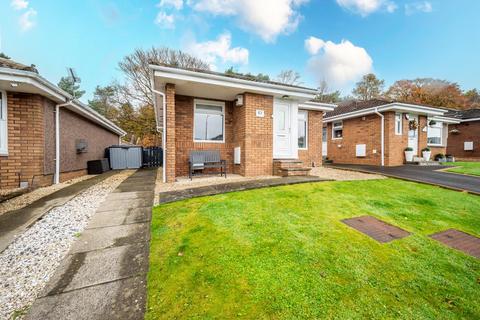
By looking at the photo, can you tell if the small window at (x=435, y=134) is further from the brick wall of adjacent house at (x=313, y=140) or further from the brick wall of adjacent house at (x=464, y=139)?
the brick wall of adjacent house at (x=313, y=140)

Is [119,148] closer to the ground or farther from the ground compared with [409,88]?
closer to the ground

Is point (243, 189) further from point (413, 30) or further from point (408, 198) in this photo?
point (413, 30)

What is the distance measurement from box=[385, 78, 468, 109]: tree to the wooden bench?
27.4 m

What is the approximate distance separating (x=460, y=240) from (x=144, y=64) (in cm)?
2157

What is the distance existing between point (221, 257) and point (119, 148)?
1450 centimetres

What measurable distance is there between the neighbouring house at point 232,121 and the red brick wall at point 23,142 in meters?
3.67

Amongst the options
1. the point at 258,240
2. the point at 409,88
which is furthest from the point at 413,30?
the point at 258,240

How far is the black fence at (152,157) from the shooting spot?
1573 centimetres

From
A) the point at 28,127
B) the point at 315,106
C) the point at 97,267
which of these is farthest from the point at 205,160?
the point at 315,106

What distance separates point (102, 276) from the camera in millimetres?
2004

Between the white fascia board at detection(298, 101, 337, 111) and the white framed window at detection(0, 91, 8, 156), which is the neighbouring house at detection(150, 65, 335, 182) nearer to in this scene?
the white fascia board at detection(298, 101, 337, 111)

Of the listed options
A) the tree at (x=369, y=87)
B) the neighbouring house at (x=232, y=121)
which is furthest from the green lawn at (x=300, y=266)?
the tree at (x=369, y=87)

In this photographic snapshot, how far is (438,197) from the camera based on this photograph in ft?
16.1

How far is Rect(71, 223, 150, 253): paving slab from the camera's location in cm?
260
